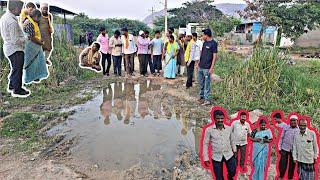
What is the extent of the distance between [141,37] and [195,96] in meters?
3.18

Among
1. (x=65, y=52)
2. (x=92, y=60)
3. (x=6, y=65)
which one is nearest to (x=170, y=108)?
(x=92, y=60)

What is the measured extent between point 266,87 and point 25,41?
17.5 feet

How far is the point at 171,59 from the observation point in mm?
9719

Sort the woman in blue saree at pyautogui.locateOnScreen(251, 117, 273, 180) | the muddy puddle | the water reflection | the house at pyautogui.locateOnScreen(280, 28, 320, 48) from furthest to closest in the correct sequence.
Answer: the house at pyautogui.locateOnScreen(280, 28, 320, 48)
the water reflection
the muddy puddle
the woman in blue saree at pyautogui.locateOnScreen(251, 117, 273, 180)

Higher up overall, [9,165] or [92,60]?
[92,60]

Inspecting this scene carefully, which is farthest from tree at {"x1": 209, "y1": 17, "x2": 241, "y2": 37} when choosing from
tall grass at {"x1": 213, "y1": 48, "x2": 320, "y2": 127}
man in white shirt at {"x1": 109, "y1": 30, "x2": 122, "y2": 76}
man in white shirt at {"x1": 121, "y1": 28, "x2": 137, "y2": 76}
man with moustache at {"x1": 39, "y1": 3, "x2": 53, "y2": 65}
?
man with moustache at {"x1": 39, "y1": 3, "x2": 53, "y2": 65}

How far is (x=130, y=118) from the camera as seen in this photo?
6262 millimetres

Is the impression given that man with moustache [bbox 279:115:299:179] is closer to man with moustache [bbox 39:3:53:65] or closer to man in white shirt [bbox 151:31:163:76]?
man with moustache [bbox 39:3:53:65]

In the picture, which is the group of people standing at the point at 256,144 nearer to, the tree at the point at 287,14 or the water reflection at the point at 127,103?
the water reflection at the point at 127,103

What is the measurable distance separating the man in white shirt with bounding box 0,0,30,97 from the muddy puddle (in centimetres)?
150

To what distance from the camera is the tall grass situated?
6828 mm

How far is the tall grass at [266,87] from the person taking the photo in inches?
269

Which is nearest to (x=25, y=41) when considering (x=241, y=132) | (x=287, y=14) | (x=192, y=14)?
(x=241, y=132)

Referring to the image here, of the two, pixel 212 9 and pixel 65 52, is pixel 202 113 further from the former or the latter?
pixel 212 9
